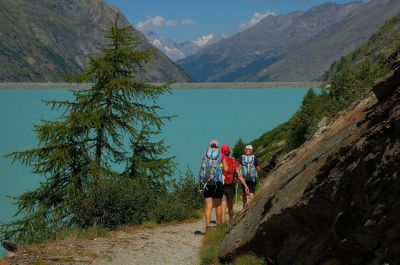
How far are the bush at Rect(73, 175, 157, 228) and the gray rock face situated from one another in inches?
441

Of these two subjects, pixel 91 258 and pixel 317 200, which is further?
pixel 91 258

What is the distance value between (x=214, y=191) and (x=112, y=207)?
18.4 feet

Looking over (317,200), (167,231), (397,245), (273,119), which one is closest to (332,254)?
(317,200)

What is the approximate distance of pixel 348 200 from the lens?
5.79 metres

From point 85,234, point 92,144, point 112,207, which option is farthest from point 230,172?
point 92,144

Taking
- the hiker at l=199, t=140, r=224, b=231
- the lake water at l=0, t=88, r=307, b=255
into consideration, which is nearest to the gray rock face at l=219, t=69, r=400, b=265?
the hiker at l=199, t=140, r=224, b=231

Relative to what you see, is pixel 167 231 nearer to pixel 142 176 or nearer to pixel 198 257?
pixel 198 257

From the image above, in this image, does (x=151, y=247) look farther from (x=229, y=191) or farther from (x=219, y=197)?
(x=229, y=191)

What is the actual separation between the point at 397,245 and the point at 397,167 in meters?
0.75

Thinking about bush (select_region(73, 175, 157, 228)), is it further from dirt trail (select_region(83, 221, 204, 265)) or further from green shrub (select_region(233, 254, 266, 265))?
green shrub (select_region(233, 254, 266, 265))

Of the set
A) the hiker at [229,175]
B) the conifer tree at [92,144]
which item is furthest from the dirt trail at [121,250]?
the conifer tree at [92,144]

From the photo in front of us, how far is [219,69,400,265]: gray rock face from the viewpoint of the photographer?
5.25 metres

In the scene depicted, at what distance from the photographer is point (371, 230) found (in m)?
5.34

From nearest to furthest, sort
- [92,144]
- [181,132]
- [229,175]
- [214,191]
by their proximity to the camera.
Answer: [214,191], [229,175], [92,144], [181,132]
